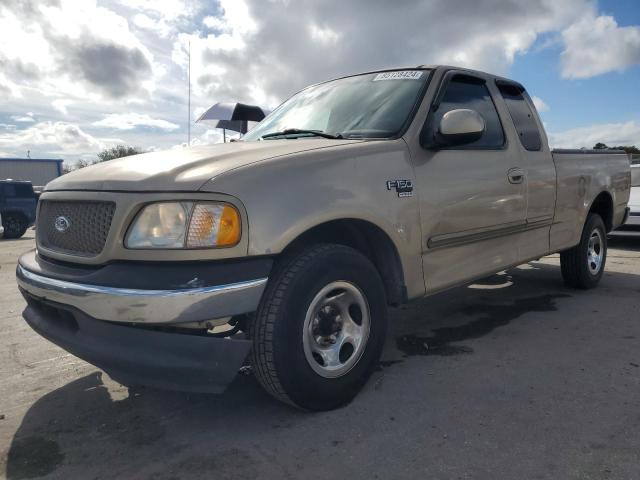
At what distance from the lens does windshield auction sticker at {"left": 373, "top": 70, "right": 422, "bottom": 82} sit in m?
3.49

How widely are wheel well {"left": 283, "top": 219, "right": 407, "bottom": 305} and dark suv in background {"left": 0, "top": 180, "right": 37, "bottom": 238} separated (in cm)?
1425

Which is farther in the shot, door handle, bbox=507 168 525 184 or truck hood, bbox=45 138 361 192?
door handle, bbox=507 168 525 184

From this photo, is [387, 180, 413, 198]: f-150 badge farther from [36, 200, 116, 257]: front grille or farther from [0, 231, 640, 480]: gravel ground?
[36, 200, 116, 257]: front grille

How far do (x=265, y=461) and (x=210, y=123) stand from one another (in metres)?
11.5

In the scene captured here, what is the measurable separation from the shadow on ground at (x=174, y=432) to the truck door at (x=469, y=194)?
2.26 ft

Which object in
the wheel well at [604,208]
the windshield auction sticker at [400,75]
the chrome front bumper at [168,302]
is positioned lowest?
the chrome front bumper at [168,302]

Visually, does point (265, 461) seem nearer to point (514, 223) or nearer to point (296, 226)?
point (296, 226)

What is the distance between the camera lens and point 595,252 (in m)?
5.41

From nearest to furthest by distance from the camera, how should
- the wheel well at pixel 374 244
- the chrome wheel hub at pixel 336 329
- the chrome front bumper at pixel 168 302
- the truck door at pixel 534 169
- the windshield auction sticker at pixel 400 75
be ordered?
1. the chrome front bumper at pixel 168 302
2. the chrome wheel hub at pixel 336 329
3. the wheel well at pixel 374 244
4. the windshield auction sticker at pixel 400 75
5. the truck door at pixel 534 169

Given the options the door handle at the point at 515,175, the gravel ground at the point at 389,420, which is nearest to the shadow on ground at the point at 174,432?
the gravel ground at the point at 389,420

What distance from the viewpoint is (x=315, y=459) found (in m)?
2.20

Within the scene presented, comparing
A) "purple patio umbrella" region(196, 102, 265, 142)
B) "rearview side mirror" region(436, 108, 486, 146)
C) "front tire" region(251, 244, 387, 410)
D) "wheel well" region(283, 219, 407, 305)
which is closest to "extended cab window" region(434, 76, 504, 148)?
"rearview side mirror" region(436, 108, 486, 146)

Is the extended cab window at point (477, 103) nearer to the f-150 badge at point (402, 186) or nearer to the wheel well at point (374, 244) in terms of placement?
the f-150 badge at point (402, 186)

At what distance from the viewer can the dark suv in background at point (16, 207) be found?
14320 millimetres
